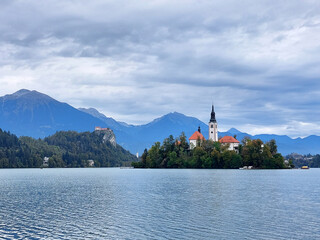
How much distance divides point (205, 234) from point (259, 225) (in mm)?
6928

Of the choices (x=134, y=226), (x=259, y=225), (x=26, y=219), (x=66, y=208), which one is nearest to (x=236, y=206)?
(x=259, y=225)

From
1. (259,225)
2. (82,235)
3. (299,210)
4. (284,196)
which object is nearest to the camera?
(82,235)

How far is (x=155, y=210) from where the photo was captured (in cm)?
5281

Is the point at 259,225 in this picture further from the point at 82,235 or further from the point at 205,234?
the point at 82,235

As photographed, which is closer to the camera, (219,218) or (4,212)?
(219,218)

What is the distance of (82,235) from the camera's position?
3800cm

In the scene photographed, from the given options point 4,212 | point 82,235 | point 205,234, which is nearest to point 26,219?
point 4,212

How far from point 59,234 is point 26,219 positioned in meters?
10.2

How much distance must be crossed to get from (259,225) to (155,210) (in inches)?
596

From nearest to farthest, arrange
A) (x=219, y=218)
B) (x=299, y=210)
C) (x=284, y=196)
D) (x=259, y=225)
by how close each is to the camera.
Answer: (x=259, y=225) < (x=219, y=218) < (x=299, y=210) < (x=284, y=196)

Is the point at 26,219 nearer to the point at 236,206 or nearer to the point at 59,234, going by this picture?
Result: the point at 59,234

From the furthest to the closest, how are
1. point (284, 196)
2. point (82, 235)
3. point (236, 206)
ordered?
point (284, 196)
point (236, 206)
point (82, 235)

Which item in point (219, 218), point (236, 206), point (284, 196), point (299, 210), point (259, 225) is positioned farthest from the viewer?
point (284, 196)

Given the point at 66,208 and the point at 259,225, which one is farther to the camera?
the point at 66,208
